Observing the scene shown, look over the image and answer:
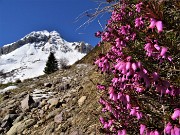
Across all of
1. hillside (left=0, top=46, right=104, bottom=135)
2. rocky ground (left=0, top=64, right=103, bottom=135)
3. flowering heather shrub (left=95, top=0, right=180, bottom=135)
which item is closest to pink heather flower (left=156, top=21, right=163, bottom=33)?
flowering heather shrub (left=95, top=0, right=180, bottom=135)

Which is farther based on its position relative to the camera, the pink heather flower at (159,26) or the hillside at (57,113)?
the hillside at (57,113)

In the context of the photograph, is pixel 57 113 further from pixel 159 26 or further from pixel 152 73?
pixel 159 26

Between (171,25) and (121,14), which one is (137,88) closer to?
(171,25)

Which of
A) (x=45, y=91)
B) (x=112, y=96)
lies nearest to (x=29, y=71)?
(x=45, y=91)

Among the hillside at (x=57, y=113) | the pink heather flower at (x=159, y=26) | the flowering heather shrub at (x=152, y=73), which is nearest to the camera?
the pink heather flower at (x=159, y=26)

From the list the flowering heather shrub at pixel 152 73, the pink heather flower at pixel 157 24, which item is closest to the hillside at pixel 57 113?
the flowering heather shrub at pixel 152 73

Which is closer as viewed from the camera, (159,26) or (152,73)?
(159,26)

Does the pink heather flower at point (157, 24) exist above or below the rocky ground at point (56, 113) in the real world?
above

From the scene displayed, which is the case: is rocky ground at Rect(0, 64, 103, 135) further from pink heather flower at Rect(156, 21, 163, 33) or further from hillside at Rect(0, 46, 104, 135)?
pink heather flower at Rect(156, 21, 163, 33)

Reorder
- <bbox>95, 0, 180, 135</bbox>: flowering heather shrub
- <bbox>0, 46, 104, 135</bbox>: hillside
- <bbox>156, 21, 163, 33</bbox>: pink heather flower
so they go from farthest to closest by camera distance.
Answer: <bbox>0, 46, 104, 135</bbox>: hillside
<bbox>95, 0, 180, 135</bbox>: flowering heather shrub
<bbox>156, 21, 163, 33</bbox>: pink heather flower

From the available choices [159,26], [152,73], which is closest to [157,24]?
[159,26]

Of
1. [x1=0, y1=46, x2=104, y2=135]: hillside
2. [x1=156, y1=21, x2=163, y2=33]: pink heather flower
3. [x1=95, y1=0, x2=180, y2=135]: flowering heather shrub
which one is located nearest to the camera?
[x1=156, y1=21, x2=163, y2=33]: pink heather flower

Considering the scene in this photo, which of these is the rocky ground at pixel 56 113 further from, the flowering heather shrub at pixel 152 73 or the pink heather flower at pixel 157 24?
the pink heather flower at pixel 157 24

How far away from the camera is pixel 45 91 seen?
459 inches
